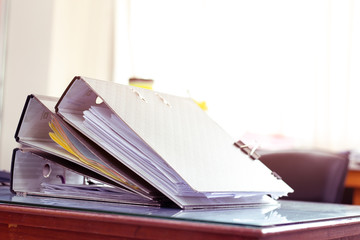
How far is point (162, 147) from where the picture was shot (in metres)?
0.76

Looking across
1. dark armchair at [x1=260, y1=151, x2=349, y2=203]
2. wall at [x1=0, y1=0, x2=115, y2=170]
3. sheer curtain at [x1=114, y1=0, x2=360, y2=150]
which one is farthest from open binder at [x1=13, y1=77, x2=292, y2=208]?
sheer curtain at [x1=114, y1=0, x2=360, y2=150]

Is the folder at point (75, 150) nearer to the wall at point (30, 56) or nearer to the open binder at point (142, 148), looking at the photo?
the open binder at point (142, 148)

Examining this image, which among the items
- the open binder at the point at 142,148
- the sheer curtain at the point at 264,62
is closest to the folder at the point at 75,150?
the open binder at the point at 142,148

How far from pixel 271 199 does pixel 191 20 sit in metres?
3.07

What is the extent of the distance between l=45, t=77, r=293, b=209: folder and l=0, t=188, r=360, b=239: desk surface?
36 millimetres

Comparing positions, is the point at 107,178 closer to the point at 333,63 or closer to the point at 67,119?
the point at 67,119

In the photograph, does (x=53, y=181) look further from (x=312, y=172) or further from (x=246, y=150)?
(x=312, y=172)

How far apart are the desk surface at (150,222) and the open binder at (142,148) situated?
40mm

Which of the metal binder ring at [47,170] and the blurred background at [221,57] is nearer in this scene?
the metal binder ring at [47,170]

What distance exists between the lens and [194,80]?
3883mm

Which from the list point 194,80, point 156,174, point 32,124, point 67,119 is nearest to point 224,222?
point 156,174

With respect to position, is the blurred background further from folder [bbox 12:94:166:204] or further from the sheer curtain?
folder [bbox 12:94:166:204]

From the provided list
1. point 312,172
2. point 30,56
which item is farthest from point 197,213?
point 30,56

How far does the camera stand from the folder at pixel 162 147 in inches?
29.0
